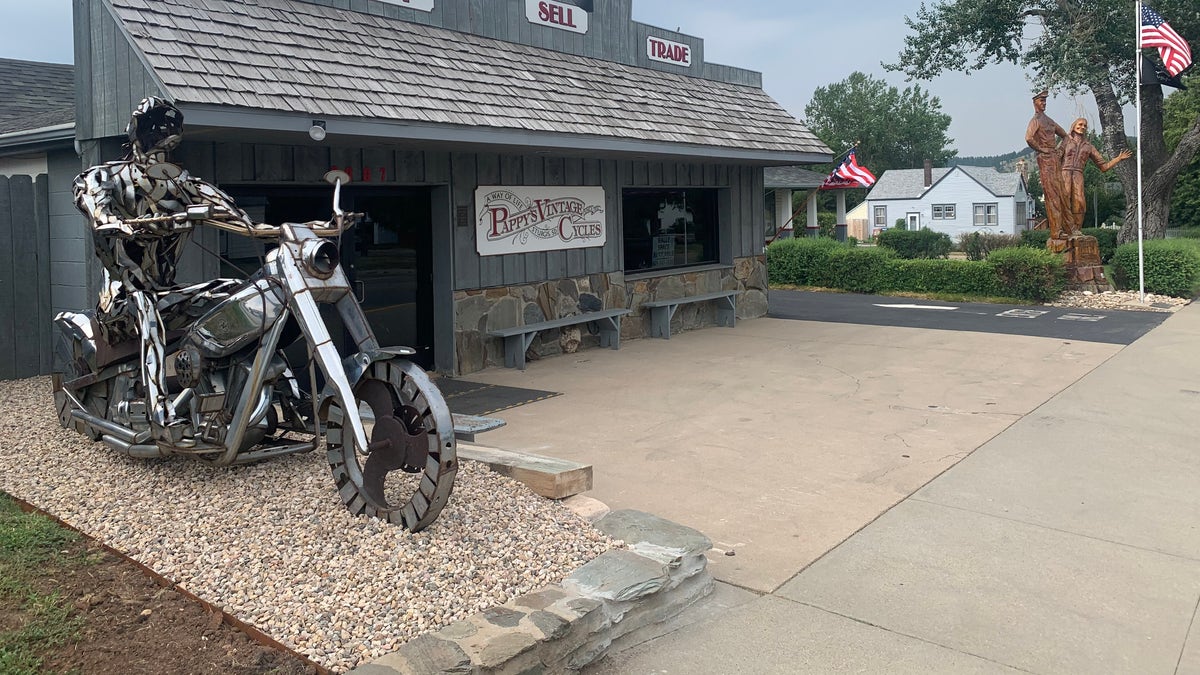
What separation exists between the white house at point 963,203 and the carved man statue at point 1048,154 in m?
35.6

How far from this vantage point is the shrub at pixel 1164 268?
676 inches

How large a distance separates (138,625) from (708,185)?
37.2ft

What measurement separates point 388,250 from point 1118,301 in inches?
515

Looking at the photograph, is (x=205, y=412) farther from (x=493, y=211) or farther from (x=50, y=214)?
(x=493, y=211)

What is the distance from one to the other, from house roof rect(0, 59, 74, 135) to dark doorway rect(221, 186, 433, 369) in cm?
278

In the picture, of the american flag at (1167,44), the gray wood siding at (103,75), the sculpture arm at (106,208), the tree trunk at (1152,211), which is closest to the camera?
the sculpture arm at (106,208)

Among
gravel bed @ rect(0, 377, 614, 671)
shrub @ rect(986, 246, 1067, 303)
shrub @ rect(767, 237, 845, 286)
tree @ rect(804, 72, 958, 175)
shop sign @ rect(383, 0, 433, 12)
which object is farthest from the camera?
tree @ rect(804, 72, 958, 175)

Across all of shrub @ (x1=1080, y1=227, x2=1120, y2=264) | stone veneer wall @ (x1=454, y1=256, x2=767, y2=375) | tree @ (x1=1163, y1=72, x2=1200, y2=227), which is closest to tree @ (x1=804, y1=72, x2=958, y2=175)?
tree @ (x1=1163, y1=72, x2=1200, y2=227)

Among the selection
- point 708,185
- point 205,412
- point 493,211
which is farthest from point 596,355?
point 205,412

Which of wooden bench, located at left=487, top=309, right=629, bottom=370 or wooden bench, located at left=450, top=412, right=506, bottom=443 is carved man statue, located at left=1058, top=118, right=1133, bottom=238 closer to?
wooden bench, located at left=487, top=309, right=629, bottom=370

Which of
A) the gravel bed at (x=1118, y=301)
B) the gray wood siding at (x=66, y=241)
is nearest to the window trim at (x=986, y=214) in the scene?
the gravel bed at (x=1118, y=301)

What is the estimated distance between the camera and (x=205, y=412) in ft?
15.8

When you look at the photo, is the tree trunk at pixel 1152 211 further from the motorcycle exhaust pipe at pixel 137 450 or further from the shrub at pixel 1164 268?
the motorcycle exhaust pipe at pixel 137 450

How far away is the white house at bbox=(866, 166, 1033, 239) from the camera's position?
177 feet
